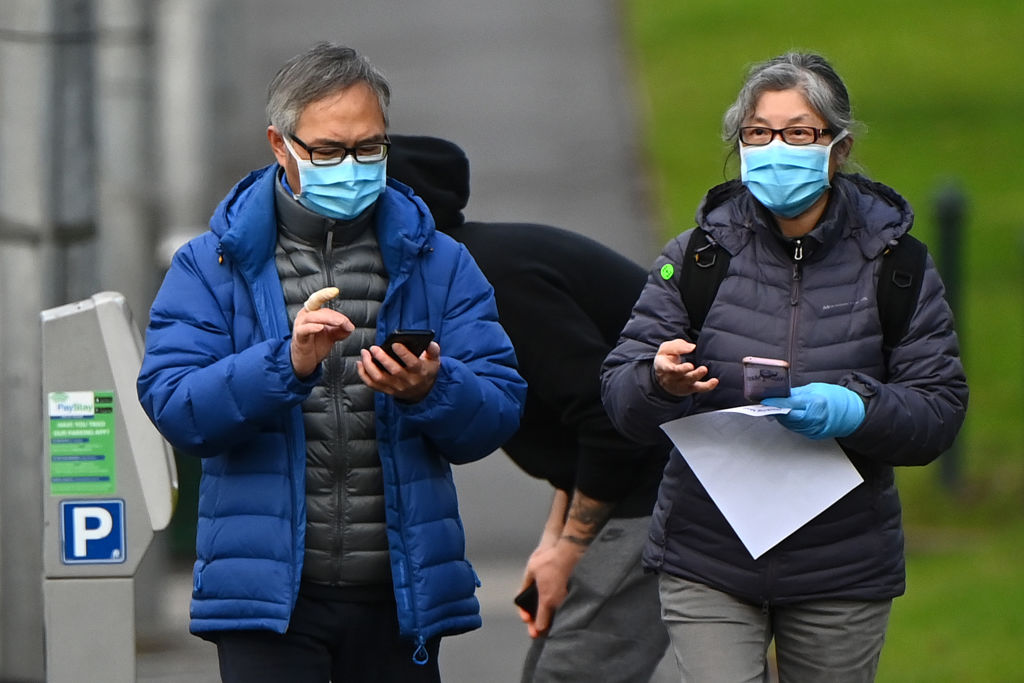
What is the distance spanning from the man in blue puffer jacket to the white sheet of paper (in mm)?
431

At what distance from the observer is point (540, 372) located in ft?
15.1

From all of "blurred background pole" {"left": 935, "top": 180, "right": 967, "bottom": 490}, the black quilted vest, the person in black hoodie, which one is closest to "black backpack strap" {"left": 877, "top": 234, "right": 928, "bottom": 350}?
the person in black hoodie

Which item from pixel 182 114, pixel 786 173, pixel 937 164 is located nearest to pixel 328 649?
pixel 786 173

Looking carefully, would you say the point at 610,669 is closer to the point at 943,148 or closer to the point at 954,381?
the point at 954,381

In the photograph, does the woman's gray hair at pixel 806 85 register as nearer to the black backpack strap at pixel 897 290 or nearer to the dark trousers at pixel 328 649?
the black backpack strap at pixel 897 290

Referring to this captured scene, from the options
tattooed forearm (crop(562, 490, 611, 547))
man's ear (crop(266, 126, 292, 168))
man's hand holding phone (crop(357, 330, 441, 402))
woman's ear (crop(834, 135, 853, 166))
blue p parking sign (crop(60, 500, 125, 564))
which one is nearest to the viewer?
man's hand holding phone (crop(357, 330, 441, 402))

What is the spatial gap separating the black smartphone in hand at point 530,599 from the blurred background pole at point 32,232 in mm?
1932

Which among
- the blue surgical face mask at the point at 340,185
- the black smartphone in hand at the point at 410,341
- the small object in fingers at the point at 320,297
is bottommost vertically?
the black smartphone in hand at the point at 410,341

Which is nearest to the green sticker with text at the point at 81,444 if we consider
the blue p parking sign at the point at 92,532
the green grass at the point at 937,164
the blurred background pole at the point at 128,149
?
the blue p parking sign at the point at 92,532

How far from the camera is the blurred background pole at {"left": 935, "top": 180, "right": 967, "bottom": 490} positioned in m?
10.0

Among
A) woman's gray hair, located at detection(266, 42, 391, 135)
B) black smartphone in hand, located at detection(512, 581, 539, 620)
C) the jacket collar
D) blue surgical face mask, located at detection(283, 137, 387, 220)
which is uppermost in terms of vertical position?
woman's gray hair, located at detection(266, 42, 391, 135)

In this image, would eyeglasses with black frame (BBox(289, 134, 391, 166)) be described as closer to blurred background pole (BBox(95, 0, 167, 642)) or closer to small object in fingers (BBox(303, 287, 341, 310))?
small object in fingers (BBox(303, 287, 341, 310))

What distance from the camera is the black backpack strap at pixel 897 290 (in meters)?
4.09

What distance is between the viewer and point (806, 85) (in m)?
4.11
